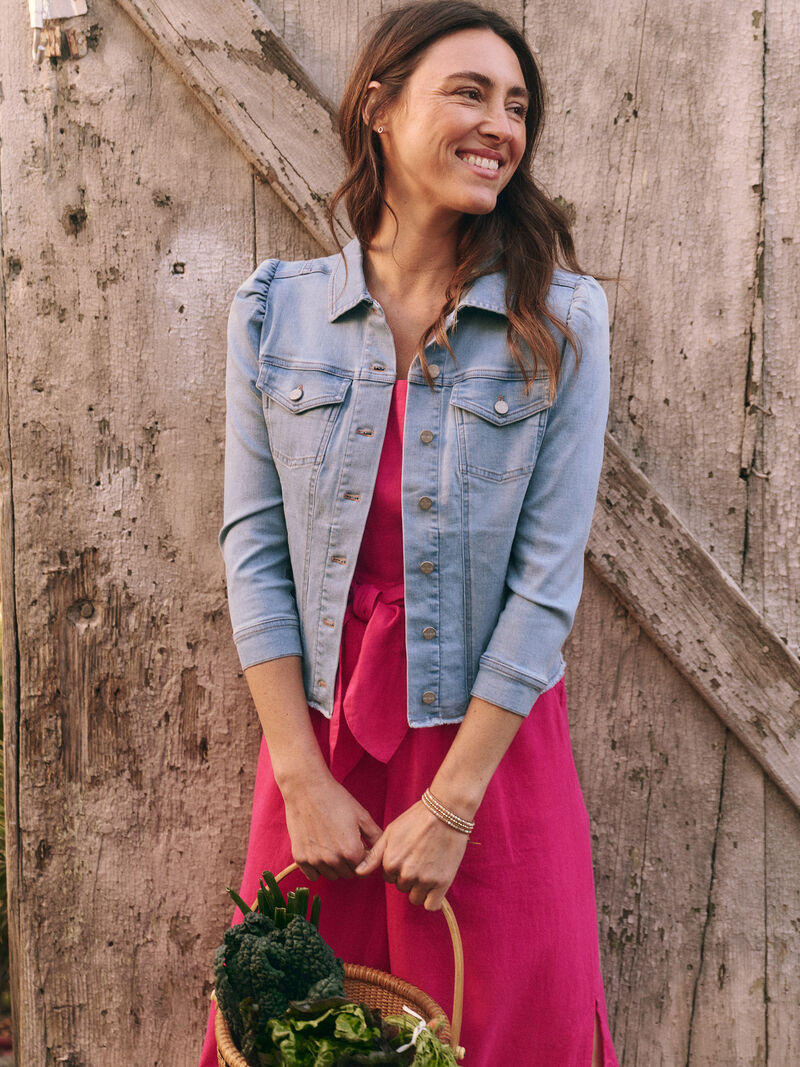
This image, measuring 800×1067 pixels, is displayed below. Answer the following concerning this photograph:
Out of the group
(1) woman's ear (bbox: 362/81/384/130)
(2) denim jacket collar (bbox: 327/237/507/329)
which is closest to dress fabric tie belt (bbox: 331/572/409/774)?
(2) denim jacket collar (bbox: 327/237/507/329)

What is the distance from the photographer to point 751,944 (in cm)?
218

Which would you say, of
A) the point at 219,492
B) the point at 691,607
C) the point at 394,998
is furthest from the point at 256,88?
the point at 394,998

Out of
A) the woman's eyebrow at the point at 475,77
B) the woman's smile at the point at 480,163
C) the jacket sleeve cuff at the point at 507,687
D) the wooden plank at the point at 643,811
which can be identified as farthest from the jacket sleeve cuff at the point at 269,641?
the woman's eyebrow at the point at 475,77

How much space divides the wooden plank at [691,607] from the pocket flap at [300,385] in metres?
0.74

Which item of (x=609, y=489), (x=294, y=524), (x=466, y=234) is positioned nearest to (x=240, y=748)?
(x=294, y=524)

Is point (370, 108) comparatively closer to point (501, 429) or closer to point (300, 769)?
point (501, 429)

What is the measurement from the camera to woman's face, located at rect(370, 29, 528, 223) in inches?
61.6

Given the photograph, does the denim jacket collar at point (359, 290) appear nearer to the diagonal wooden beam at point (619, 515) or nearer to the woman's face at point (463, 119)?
the woman's face at point (463, 119)

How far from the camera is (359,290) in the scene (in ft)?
5.59

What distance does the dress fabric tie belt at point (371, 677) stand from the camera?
1641mm

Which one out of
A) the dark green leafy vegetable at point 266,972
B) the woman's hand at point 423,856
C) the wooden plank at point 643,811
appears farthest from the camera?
the wooden plank at point 643,811

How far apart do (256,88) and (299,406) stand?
0.88 metres

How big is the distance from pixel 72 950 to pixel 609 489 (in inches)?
71.2

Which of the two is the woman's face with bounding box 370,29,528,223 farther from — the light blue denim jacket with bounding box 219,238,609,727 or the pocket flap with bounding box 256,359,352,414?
the pocket flap with bounding box 256,359,352,414
